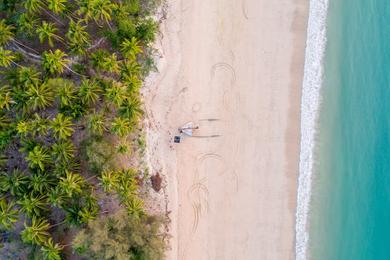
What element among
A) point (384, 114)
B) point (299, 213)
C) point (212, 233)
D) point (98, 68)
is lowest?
point (212, 233)

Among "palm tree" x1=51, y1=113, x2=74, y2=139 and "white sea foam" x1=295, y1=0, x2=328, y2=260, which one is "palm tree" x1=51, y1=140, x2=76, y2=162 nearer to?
"palm tree" x1=51, y1=113, x2=74, y2=139

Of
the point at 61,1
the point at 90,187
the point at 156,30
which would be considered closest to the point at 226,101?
the point at 156,30

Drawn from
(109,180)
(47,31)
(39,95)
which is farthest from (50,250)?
(47,31)

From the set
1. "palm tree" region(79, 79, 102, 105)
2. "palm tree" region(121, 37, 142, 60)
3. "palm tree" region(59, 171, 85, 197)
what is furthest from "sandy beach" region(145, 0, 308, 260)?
"palm tree" region(59, 171, 85, 197)

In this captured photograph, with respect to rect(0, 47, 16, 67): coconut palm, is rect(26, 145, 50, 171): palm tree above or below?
below

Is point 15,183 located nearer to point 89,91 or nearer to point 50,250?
point 50,250

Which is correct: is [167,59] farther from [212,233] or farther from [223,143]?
[212,233]
